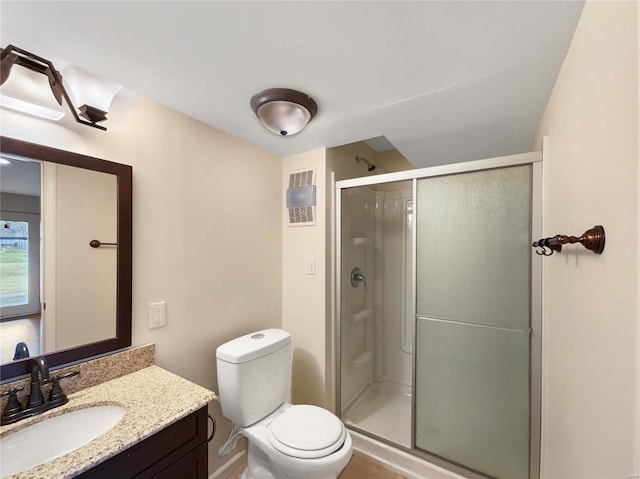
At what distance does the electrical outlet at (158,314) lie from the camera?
1337 mm

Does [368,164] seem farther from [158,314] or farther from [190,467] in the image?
[190,467]

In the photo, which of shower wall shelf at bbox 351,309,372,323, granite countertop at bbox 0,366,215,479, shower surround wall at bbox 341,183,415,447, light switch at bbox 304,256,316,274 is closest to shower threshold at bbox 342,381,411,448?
shower surround wall at bbox 341,183,415,447

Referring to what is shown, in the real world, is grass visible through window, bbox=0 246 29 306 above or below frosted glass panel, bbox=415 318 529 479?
above

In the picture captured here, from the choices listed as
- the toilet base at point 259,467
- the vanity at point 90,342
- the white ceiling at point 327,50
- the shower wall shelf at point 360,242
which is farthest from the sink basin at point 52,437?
the shower wall shelf at point 360,242

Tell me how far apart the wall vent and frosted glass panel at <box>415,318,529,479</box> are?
1.07 metres

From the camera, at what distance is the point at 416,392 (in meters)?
1.72

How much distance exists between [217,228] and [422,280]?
51.9 inches

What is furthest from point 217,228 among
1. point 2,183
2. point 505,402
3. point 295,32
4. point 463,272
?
point 505,402

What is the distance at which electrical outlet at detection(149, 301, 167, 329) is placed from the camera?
1.34 meters

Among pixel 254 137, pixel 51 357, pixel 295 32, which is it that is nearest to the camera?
pixel 295 32

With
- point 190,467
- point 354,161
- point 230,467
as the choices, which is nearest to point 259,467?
point 230,467

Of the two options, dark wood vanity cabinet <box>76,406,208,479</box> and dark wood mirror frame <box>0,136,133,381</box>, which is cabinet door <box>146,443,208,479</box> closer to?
dark wood vanity cabinet <box>76,406,208,479</box>

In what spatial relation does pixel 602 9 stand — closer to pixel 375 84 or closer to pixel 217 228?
pixel 375 84

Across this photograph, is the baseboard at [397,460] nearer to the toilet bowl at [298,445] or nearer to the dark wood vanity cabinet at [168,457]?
the toilet bowl at [298,445]
